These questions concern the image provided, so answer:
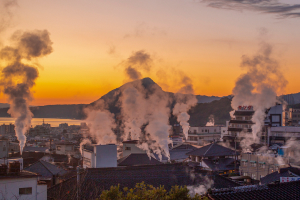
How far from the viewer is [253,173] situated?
2261 centimetres

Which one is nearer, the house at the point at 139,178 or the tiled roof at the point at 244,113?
the house at the point at 139,178

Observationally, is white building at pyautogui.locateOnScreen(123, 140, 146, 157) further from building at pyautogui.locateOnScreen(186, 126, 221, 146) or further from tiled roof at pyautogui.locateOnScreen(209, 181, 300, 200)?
tiled roof at pyautogui.locateOnScreen(209, 181, 300, 200)

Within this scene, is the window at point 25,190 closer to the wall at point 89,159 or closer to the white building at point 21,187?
the white building at point 21,187

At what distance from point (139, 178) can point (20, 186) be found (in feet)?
23.9

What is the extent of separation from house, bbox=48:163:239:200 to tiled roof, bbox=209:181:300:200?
6908mm

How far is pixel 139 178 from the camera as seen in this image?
53.7 ft

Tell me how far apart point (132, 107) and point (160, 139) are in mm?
18474

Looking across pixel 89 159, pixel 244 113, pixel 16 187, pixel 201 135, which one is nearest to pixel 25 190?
pixel 16 187

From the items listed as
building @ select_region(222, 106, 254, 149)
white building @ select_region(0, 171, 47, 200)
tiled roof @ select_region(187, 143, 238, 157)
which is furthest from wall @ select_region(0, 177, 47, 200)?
building @ select_region(222, 106, 254, 149)

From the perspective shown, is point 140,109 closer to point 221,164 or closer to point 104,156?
point 104,156

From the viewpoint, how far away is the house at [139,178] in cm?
1459

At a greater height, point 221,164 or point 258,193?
point 258,193

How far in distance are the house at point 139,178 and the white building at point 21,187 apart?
3194mm

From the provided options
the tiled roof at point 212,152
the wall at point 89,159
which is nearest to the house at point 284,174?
the tiled roof at point 212,152
